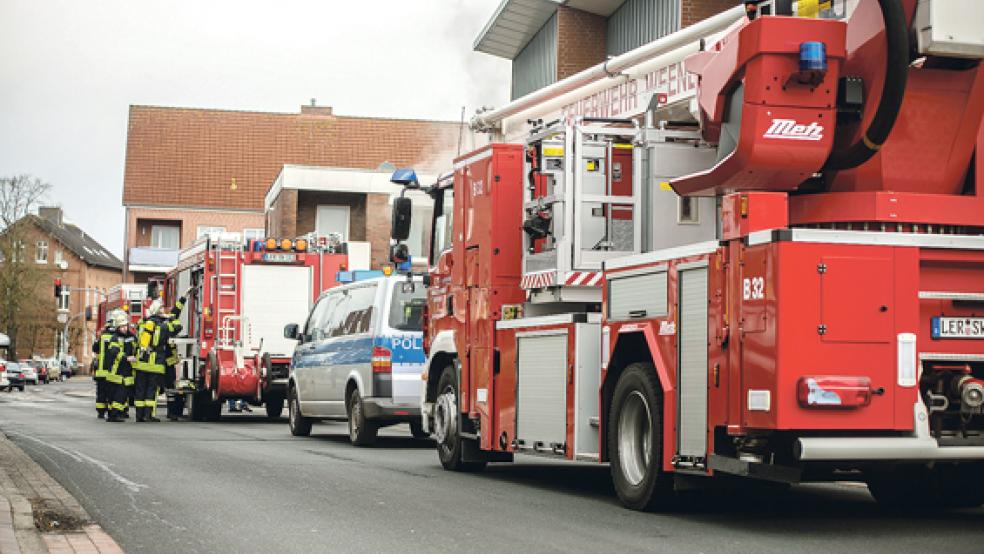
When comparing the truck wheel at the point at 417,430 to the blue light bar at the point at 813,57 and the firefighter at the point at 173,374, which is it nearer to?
the firefighter at the point at 173,374

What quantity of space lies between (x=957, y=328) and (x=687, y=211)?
3.24 metres

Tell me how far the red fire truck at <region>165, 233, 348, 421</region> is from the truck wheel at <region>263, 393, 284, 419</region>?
33 mm

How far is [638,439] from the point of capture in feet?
34.0

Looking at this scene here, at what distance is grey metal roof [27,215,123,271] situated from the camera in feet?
376

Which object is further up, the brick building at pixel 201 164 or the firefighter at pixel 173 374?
the brick building at pixel 201 164

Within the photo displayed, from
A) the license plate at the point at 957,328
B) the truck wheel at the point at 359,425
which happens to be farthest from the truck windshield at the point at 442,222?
the license plate at the point at 957,328

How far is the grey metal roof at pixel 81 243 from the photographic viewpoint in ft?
376

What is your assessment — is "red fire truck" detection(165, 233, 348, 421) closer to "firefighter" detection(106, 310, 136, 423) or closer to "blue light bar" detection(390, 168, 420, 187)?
"firefighter" detection(106, 310, 136, 423)

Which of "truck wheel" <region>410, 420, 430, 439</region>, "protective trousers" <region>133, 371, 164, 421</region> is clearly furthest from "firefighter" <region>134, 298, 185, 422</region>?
"truck wheel" <region>410, 420, 430, 439</region>

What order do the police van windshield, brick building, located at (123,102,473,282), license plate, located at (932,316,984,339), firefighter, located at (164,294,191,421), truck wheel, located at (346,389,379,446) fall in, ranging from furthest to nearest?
brick building, located at (123,102,473,282)
firefighter, located at (164,294,191,421)
truck wheel, located at (346,389,379,446)
the police van windshield
license plate, located at (932,316,984,339)

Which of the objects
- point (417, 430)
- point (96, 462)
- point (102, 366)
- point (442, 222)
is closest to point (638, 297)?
point (442, 222)

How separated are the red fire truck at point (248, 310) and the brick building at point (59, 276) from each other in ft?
215

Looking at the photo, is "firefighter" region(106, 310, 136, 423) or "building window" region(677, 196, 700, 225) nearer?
"building window" region(677, 196, 700, 225)

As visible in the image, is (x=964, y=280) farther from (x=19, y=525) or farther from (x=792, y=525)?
(x=19, y=525)
